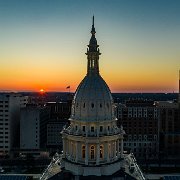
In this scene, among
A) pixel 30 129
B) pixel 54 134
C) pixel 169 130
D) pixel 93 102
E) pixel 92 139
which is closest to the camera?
pixel 92 139

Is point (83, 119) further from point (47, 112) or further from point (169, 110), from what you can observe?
point (47, 112)

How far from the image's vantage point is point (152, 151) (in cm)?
15650

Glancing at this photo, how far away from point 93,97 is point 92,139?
7.49 metres

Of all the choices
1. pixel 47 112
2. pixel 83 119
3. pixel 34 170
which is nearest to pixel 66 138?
pixel 83 119

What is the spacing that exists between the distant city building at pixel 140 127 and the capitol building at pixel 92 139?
89.9m

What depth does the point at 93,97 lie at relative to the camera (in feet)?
216

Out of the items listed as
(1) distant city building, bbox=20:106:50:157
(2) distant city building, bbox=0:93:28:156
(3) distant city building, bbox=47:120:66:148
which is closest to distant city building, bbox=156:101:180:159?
(3) distant city building, bbox=47:120:66:148

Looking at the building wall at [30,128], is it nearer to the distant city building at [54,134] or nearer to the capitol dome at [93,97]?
the distant city building at [54,134]

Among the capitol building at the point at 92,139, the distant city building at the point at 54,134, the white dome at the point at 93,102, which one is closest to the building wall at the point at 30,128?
the distant city building at the point at 54,134

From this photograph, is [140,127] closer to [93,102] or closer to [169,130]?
[169,130]

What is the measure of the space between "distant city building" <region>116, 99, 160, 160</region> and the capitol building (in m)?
89.9

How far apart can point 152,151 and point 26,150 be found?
173ft

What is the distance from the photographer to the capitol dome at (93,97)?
65562 millimetres

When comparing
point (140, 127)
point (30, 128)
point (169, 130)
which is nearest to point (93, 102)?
point (30, 128)
